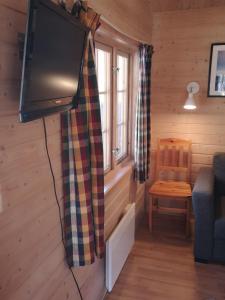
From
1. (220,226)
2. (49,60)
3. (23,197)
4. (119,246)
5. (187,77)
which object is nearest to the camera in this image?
(49,60)

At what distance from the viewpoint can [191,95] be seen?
3.34 metres

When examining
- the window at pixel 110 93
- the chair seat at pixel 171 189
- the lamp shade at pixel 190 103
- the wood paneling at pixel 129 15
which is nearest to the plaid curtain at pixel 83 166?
the wood paneling at pixel 129 15

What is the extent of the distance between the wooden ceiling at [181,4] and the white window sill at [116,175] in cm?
165

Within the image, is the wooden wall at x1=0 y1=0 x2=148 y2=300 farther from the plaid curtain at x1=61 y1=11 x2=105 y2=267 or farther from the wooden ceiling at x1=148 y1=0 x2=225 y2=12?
the wooden ceiling at x1=148 y1=0 x2=225 y2=12

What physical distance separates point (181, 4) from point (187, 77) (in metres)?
0.74

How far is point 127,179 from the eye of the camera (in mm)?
2881

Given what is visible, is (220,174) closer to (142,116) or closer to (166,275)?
(142,116)

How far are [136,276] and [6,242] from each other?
1650 mm

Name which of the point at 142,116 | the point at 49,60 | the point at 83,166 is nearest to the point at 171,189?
the point at 142,116

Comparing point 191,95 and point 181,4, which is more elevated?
point 181,4

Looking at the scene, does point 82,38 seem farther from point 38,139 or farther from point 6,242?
point 6,242

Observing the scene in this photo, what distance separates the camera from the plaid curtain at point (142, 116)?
2.96 metres

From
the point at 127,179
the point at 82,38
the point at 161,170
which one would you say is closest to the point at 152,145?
the point at 161,170

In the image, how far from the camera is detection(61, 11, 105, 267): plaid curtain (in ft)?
5.08
